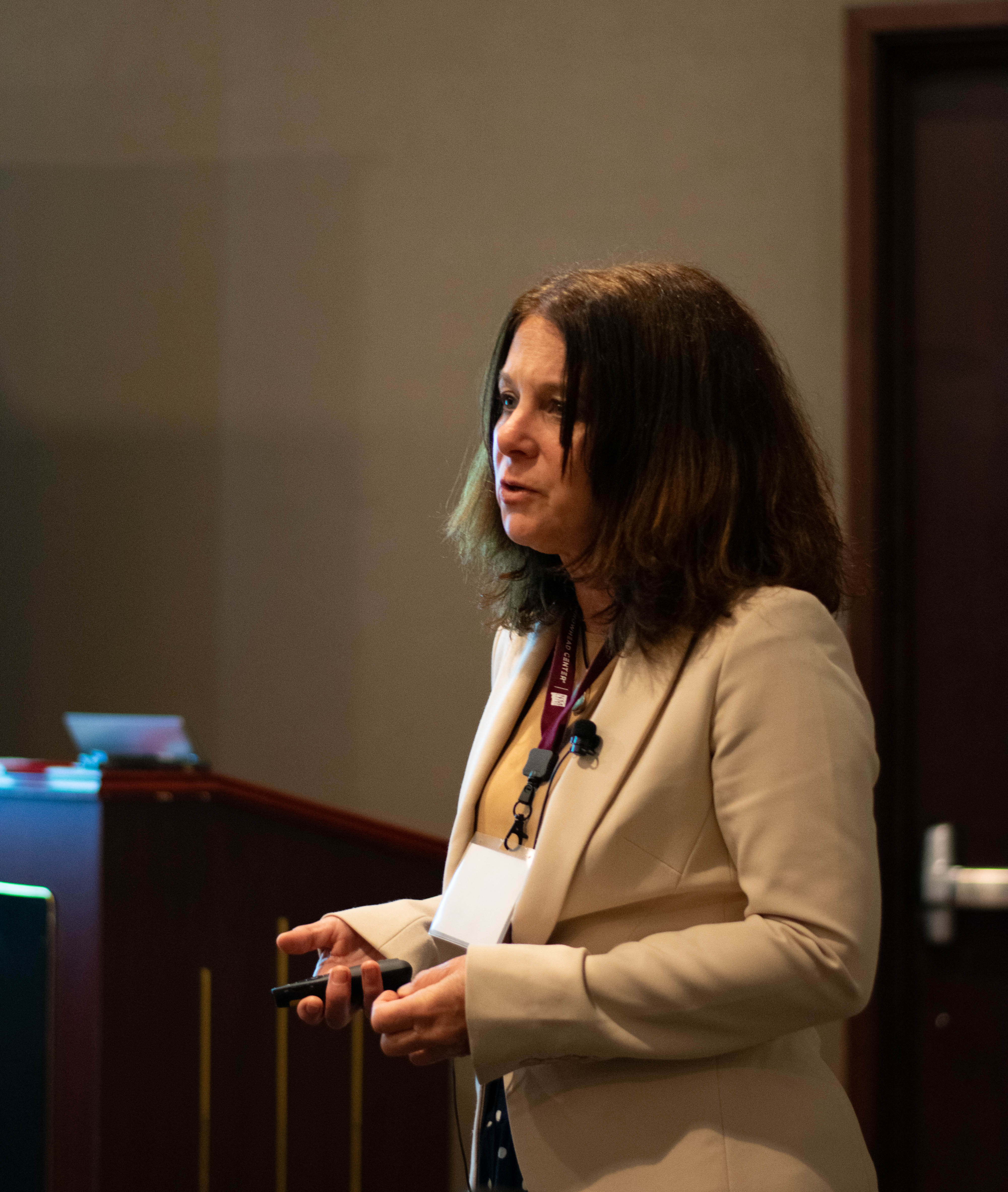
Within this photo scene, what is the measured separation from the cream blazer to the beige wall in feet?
5.20

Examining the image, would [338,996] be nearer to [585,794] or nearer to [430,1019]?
[430,1019]

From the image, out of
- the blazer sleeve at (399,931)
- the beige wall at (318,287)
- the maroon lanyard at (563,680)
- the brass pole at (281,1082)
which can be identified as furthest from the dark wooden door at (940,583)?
the blazer sleeve at (399,931)

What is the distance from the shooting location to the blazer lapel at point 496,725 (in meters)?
1.48

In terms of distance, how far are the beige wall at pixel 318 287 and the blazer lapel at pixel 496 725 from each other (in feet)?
4.25

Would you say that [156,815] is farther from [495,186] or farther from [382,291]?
[495,186]

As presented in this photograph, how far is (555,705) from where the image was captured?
1.49m

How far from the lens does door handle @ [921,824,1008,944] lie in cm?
264

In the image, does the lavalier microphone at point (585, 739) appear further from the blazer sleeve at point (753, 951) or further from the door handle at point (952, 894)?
the door handle at point (952, 894)

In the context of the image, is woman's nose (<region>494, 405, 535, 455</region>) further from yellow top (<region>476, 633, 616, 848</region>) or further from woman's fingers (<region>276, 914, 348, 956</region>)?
woman's fingers (<region>276, 914, 348, 956</region>)

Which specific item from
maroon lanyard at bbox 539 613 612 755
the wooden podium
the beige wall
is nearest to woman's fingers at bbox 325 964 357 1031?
maroon lanyard at bbox 539 613 612 755

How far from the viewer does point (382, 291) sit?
2.94 meters

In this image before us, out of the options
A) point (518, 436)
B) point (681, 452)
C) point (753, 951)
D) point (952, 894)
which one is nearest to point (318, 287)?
point (518, 436)

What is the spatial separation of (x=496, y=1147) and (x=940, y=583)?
1747 millimetres

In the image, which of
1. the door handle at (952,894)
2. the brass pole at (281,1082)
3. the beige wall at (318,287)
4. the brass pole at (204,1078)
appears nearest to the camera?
the brass pole at (204,1078)
